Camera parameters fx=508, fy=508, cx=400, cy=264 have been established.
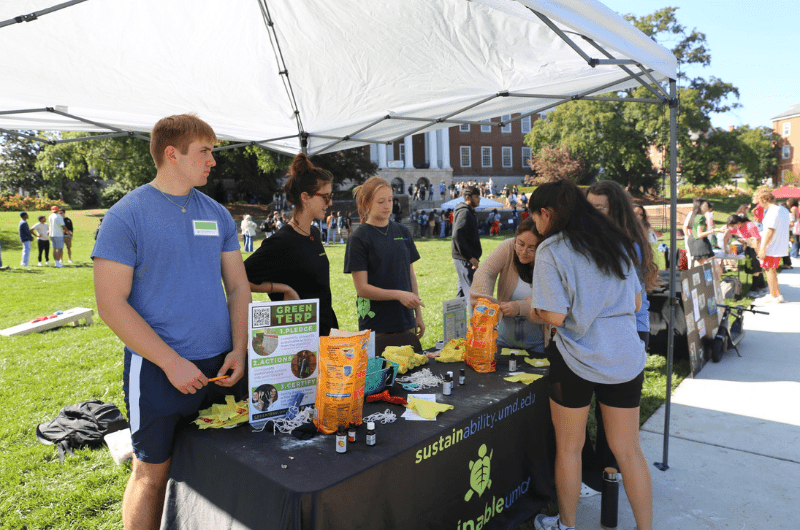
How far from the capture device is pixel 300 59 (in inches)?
153

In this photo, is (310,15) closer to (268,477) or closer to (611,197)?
(611,197)

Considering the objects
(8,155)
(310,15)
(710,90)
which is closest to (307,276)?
(310,15)

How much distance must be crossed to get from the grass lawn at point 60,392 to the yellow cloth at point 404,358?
1.78 metres

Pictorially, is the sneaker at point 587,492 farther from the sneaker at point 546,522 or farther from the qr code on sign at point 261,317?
the qr code on sign at point 261,317

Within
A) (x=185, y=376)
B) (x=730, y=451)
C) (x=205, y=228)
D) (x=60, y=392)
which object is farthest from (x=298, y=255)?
(x=60, y=392)

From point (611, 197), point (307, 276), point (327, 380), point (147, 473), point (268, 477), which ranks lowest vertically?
point (147, 473)

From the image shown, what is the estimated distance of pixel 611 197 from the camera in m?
2.88

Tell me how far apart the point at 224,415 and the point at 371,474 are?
0.66 meters

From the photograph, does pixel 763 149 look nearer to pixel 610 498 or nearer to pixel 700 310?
pixel 700 310

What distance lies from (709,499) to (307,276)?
2.70 meters

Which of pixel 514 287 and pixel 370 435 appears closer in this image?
pixel 370 435

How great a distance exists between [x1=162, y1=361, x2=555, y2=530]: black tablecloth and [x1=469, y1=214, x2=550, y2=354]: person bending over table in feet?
2.08

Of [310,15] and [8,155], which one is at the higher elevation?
[8,155]

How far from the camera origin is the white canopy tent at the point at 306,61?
2986 millimetres
